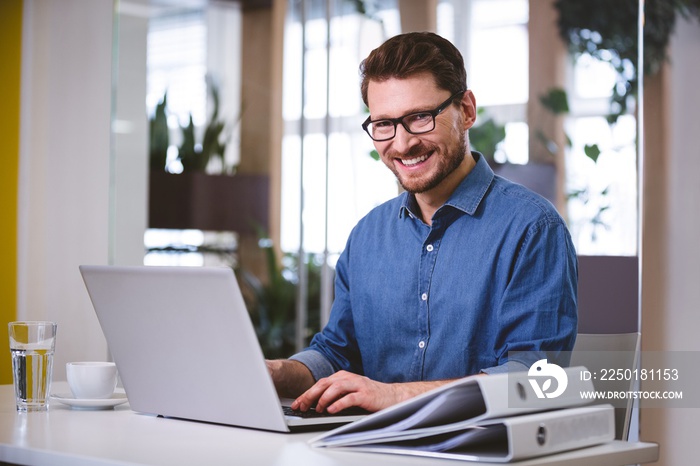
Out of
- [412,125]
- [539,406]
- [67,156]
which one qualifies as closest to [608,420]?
[539,406]

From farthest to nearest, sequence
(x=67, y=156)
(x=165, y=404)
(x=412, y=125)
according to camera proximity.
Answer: (x=67, y=156) < (x=412, y=125) < (x=165, y=404)

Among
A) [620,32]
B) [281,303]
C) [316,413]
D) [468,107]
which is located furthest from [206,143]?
[316,413]

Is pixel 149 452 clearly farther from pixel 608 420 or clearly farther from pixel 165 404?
pixel 608 420

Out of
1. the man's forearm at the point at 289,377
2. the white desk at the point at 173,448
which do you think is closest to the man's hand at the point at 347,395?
the white desk at the point at 173,448

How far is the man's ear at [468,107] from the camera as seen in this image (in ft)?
7.00

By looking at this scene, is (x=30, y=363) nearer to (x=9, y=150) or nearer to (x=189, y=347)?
(x=189, y=347)

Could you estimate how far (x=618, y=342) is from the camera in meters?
2.06

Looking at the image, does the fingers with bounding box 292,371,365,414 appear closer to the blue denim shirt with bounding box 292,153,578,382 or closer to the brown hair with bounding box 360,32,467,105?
the blue denim shirt with bounding box 292,153,578,382

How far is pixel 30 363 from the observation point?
1702 millimetres

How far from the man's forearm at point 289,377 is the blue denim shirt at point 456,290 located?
39 millimetres

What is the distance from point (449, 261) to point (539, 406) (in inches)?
32.2

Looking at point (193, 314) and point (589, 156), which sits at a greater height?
point (589, 156)

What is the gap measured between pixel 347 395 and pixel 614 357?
77 centimetres

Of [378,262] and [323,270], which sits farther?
[323,270]
